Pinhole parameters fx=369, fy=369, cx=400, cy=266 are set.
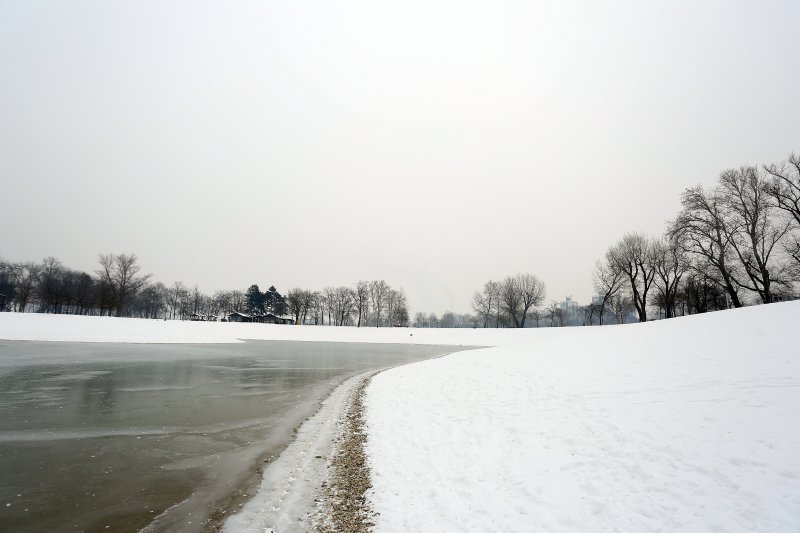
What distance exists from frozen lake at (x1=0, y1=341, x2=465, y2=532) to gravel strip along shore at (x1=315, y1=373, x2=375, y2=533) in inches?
63.7

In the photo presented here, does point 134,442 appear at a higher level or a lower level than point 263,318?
higher

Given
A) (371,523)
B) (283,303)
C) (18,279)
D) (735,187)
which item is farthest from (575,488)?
(18,279)

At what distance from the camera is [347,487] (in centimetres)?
751

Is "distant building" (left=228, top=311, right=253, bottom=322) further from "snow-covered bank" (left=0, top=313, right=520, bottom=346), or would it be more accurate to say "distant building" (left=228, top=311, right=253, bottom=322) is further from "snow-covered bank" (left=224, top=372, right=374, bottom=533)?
"snow-covered bank" (left=224, top=372, right=374, bottom=533)

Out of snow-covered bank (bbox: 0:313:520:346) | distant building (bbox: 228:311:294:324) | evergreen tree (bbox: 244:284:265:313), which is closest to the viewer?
snow-covered bank (bbox: 0:313:520:346)

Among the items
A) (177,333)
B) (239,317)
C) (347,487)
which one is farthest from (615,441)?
(239,317)

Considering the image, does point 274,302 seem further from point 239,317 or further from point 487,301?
point 487,301

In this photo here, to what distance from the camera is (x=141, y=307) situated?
12500 centimetres

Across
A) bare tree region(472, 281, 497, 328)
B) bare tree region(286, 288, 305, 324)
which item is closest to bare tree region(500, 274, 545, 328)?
bare tree region(472, 281, 497, 328)

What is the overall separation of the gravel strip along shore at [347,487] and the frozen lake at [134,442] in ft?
5.31

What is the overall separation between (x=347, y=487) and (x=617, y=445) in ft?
18.1

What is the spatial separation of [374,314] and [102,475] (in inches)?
4324

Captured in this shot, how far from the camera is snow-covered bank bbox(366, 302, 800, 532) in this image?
547cm

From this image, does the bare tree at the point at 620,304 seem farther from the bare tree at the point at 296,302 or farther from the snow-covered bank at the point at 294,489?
the bare tree at the point at 296,302
